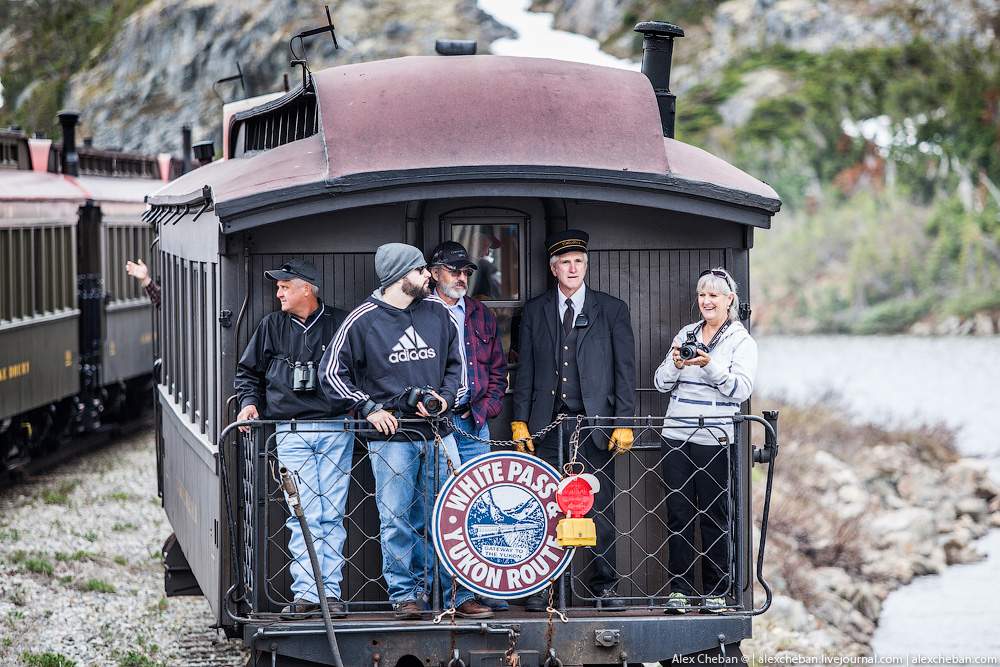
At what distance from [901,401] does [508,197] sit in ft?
72.7

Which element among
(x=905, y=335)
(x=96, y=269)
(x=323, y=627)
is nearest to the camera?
(x=323, y=627)

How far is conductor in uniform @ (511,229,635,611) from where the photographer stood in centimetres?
547

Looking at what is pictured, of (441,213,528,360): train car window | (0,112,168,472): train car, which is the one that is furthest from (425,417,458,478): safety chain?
(0,112,168,472): train car

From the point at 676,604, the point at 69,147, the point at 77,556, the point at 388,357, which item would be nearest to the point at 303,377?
the point at 388,357

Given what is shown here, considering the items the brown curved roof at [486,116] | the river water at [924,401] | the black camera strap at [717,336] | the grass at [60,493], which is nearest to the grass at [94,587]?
the grass at [60,493]

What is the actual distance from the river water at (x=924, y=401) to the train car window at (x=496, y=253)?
287 inches

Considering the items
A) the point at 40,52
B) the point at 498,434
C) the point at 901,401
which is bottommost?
the point at 901,401

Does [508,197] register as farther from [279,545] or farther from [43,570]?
[43,570]

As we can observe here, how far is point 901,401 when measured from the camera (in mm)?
25734

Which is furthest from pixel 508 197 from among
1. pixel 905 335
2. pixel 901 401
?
pixel 905 335

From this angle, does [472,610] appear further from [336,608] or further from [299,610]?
[299,610]

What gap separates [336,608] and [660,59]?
12.4 feet

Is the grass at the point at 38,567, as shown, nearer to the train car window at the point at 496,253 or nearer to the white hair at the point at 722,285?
the train car window at the point at 496,253

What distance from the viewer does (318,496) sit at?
17.3ft
